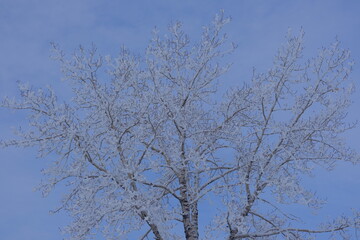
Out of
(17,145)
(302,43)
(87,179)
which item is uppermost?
(302,43)

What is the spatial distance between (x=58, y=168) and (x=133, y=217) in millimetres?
1828

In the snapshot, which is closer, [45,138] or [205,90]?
[45,138]

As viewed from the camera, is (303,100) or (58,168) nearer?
(58,168)

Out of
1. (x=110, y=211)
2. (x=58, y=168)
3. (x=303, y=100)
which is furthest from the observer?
(x=303, y=100)

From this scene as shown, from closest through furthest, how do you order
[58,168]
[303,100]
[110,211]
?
1. [110,211]
2. [58,168]
3. [303,100]

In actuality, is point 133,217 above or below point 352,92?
below

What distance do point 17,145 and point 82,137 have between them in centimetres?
152

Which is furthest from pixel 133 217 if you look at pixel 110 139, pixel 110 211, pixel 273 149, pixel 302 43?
pixel 302 43

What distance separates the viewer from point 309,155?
1195 cm

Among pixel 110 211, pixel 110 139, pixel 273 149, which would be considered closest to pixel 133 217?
pixel 110 211

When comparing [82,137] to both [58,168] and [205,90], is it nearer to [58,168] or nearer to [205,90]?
[58,168]

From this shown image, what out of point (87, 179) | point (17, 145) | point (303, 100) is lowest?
point (87, 179)

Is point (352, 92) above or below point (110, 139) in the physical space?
above

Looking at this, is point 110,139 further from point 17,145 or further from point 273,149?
point 273,149
